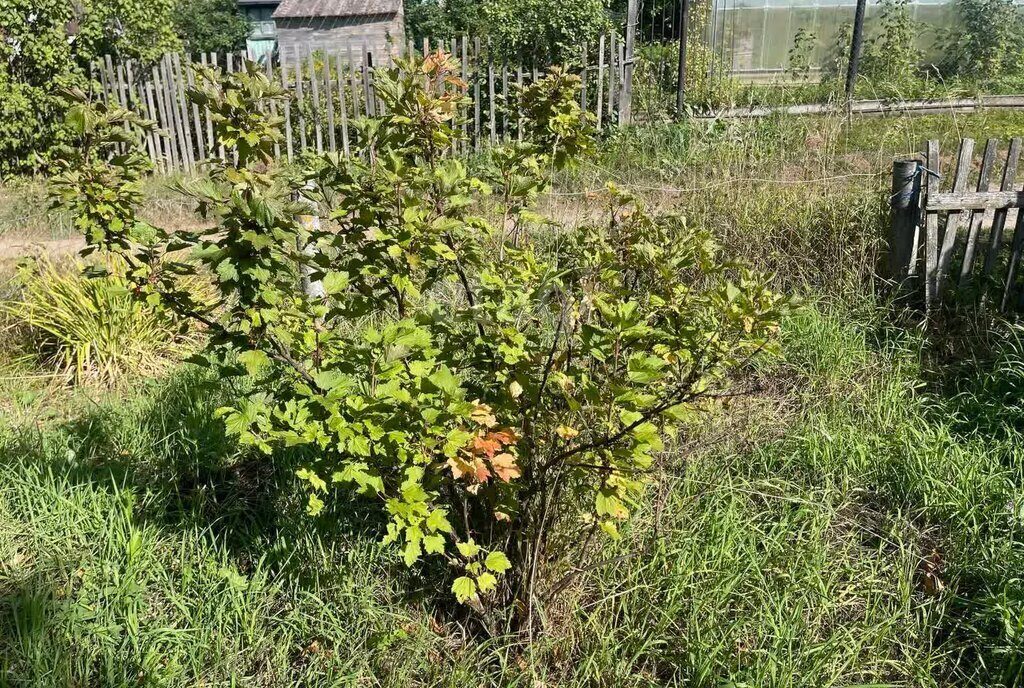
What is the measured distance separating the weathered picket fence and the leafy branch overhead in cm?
222

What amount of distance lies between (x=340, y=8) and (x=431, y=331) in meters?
21.3

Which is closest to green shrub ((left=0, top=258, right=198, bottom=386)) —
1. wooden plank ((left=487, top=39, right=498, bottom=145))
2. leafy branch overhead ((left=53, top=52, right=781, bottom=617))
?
leafy branch overhead ((left=53, top=52, right=781, bottom=617))

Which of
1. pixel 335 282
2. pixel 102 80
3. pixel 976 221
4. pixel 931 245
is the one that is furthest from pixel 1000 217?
pixel 102 80

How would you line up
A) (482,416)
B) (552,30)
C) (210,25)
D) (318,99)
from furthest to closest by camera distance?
(210,25) → (552,30) → (318,99) → (482,416)

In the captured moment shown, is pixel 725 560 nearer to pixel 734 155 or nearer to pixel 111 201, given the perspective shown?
pixel 111 201

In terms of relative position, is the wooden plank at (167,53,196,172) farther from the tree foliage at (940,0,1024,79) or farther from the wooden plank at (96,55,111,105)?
the tree foliage at (940,0,1024,79)

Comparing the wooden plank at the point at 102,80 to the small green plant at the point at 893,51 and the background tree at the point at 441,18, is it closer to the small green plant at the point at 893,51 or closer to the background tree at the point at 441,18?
the small green plant at the point at 893,51

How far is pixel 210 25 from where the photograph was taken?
2477 centimetres

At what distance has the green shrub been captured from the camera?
13.9ft

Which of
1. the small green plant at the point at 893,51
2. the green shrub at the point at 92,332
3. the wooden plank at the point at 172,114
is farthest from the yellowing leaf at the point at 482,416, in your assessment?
the small green plant at the point at 893,51

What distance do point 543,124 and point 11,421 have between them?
9.18 ft

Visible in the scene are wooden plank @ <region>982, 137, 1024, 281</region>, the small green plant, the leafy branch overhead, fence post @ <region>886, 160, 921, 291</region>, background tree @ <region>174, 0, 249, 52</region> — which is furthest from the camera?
background tree @ <region>174, 0, 249, 52</region>

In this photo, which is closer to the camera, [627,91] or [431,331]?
[431,331]

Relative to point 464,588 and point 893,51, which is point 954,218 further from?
point 893,51
